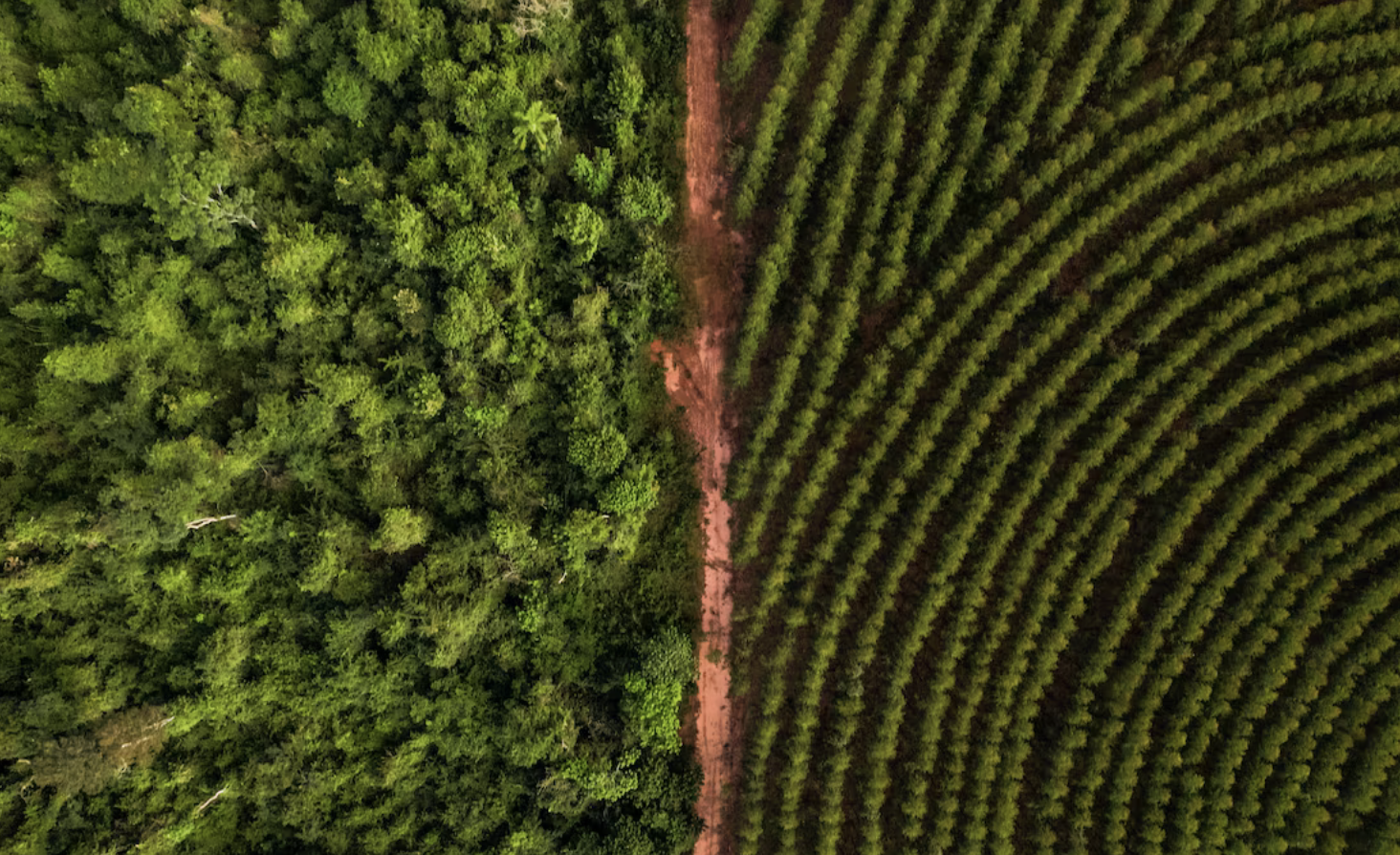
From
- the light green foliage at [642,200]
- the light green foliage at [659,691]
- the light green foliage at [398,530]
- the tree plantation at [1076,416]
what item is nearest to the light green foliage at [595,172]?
the light green foliage at [642,200]

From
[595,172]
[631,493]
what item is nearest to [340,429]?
[631,493]

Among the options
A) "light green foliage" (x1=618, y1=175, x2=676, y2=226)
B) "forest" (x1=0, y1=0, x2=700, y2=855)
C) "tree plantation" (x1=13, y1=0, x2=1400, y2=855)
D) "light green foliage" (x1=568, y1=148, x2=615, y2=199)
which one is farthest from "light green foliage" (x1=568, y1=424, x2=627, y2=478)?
"light green foliage" (x1=568, y1=148, x2=615, y2=199)

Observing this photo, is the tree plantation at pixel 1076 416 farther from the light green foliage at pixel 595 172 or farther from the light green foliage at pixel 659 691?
the light green foliage at pixel 595 172

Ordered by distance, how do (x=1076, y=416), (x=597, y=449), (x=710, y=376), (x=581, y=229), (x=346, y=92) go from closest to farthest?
(x=346, y=92) → (x=581, y=229) → (x=597, y=449) → (x=1076, y=416) → (x=710, y=376)

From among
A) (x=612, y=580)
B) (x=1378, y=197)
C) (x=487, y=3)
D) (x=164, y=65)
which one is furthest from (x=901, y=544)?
(x=164, y=65)

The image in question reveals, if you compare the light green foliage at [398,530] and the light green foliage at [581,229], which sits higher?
the light green foliage at [581,229]

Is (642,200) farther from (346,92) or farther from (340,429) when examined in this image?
(340,429)
